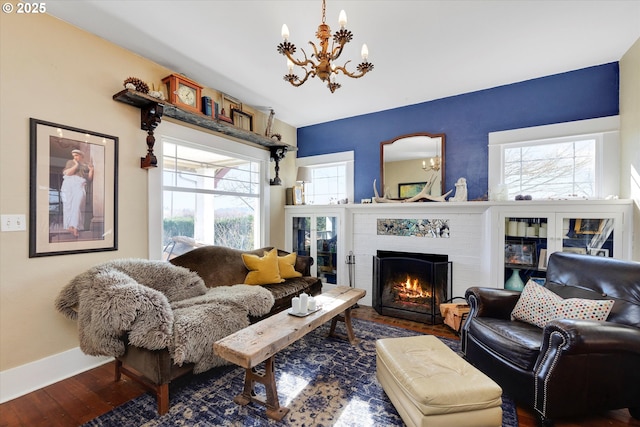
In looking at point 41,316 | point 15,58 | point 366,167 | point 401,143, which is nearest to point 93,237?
point 41,316

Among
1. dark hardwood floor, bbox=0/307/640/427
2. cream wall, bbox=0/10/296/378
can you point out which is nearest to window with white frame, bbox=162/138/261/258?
cream wall, bbox=0/10/296/378

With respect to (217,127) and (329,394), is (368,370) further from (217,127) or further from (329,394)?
(217,127)

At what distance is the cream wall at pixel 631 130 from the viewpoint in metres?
2.46

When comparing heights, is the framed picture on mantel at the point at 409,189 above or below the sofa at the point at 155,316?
above

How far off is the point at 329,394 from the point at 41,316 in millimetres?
2219

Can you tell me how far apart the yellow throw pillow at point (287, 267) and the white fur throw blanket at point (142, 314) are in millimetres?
1066

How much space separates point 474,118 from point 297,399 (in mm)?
3480

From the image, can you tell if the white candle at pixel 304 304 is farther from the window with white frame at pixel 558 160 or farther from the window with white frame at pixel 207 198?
the window with white frame at pixel 558 160

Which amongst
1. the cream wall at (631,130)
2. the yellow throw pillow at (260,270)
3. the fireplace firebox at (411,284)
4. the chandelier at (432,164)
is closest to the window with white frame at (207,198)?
the yellow throw pillow at (260,270)

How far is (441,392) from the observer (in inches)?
55.9

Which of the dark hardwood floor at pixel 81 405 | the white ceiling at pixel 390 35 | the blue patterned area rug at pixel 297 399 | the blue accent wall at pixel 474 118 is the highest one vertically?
the white ceiling at pixel 390 35

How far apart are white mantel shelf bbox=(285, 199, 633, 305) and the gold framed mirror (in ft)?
0.98

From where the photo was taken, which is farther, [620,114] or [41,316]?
[620,114]

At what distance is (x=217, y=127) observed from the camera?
3.27 meters
